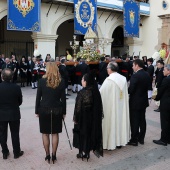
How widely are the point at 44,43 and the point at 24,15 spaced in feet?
7.74

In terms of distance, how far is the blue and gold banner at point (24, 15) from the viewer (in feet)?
43.4

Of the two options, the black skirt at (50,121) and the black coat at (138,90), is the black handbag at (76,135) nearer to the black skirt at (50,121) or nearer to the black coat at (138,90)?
the black skirt at (50,121)

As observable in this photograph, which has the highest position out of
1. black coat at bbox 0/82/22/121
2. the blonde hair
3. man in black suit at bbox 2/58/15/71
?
man in black suit at bbox 2/58/15/71

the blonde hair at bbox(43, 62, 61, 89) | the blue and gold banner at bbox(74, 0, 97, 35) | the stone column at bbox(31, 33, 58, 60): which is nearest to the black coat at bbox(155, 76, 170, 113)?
the blonde hair at bbox(43, 62, 61, 89)

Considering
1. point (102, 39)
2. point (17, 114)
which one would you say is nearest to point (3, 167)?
point (17, 114)

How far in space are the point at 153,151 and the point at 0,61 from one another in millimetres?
9729

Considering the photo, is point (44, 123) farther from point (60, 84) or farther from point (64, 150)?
point (64, 150)

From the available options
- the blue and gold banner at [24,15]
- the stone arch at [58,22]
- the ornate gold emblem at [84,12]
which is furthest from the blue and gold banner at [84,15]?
Result: the blue and gold banner at [24,15]

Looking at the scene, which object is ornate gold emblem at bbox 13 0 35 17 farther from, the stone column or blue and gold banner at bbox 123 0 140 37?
blue and gold banner at bbox 123 0 140 37

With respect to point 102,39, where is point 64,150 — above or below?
below

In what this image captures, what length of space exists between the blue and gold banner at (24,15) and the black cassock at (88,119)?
10.3 meters

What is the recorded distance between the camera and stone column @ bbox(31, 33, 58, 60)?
15.4m

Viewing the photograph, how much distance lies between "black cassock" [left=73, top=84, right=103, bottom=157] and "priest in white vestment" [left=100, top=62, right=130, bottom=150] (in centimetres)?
40

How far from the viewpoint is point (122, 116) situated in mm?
4848
